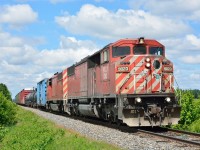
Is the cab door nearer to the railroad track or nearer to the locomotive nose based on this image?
the locomotive nose

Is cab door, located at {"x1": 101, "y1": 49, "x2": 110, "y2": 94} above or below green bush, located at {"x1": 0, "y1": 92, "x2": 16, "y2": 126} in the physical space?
above

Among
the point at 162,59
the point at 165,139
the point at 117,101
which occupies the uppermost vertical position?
the point at 162,59

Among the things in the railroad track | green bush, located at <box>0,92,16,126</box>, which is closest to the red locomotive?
the railroad track

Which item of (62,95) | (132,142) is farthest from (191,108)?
(62,95)

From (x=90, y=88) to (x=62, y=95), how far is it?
11073mm

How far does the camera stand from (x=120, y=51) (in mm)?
17266

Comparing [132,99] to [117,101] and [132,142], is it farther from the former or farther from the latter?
[132,142]

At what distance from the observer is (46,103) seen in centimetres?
4478

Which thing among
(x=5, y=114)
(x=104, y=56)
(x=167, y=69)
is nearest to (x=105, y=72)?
(x=104, y=56)

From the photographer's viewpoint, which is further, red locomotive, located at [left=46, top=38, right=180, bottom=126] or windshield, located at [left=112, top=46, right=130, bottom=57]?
windshield, located at [left=112, top=46, right=130, bottom=57]

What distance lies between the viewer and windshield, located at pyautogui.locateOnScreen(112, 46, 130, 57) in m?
17.2

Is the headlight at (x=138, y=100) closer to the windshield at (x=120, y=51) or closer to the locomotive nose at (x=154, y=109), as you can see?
the locomotive nose at (x=154, y=109)

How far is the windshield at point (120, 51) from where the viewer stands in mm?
17219

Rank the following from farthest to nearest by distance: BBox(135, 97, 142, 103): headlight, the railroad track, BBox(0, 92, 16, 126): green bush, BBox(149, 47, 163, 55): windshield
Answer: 1. BBox(0, 92, 16, 126): green bush
2. BBox(149, 47, 163, 55): windshield
3. BBox(135, 97, 142, 103): headlight
4. the railroad track
